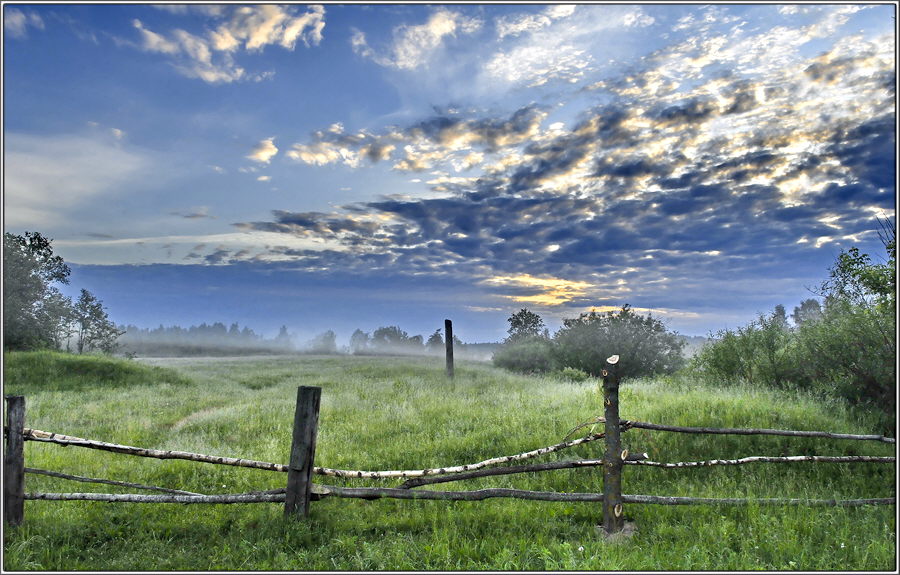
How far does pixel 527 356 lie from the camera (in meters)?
33.7

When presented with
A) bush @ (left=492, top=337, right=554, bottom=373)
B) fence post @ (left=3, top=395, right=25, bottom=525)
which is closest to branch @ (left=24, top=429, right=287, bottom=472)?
fence post @ (left=3, top=395, right=25, bottom=525)

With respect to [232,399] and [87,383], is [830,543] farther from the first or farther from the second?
[87,383]

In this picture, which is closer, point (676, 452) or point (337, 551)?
point (337, 551)

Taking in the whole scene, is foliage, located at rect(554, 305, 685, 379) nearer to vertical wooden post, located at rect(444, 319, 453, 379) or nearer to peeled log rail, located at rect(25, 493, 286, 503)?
vertical wooden post, located at rect(444, 319, 453, 379)

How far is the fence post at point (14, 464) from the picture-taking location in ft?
17.5

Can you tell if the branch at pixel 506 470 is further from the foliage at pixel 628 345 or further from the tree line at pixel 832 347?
the foliage at pixel 628 345

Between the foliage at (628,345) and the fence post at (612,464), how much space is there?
2246 cm

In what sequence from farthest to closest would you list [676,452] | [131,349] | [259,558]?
[131,349] < [676,452] < [259,558]

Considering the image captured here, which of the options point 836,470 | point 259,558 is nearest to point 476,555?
point 259,558

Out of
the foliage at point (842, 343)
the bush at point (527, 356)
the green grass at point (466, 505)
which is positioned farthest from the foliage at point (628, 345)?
the green grass at point (466, 505)

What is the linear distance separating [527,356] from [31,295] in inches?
1149

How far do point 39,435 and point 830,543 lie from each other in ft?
27.4

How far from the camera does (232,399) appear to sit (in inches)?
677

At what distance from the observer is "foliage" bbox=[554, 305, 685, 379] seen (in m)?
Result: 27.6
